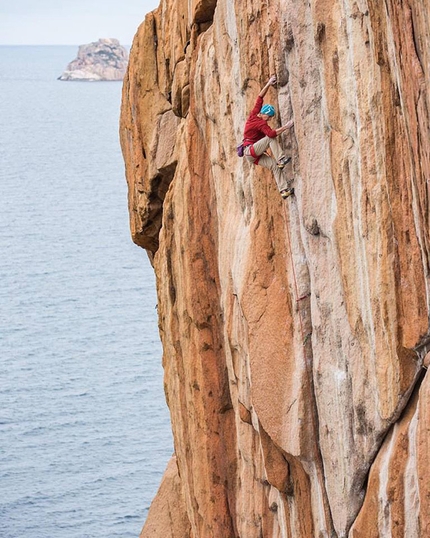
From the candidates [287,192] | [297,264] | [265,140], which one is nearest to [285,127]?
[265,140]

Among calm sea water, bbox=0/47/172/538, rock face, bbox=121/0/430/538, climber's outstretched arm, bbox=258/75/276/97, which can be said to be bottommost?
calm sea water, bbox=0/47/172/538

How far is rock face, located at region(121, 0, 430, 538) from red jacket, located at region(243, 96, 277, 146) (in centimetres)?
39

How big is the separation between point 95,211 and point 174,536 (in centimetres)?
5611

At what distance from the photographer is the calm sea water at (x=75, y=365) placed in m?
42.4

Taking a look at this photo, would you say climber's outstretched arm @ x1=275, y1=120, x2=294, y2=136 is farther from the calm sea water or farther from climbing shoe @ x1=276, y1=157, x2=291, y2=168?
the calm sea water

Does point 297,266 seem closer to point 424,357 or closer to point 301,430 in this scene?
point 301,430

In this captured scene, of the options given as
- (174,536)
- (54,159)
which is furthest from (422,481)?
(54,159)

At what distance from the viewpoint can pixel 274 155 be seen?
18.1m

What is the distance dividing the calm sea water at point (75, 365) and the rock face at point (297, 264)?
17238 millimetres

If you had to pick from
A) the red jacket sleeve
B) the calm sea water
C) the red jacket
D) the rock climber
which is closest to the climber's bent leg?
the rock climber

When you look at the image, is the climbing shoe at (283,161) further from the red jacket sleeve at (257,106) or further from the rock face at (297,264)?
the red jacket sleeve at (257,106)

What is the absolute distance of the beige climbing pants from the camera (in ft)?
59.3

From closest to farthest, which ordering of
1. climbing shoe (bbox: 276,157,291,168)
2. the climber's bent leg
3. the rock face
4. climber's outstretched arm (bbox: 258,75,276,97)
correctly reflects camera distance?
the rock face
climber's outstretched arm (bbox: 258,75,276,97)
climbing shoe (bbox: 276,157,291,168)
the climber's bent leg

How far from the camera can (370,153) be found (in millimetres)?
15344
